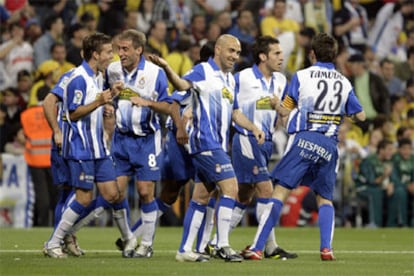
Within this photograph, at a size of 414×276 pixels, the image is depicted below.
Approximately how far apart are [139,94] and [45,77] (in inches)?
317

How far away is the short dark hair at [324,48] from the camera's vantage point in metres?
15.4

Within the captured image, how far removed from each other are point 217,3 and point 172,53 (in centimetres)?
361

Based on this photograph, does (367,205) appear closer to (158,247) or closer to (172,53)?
(172,53)

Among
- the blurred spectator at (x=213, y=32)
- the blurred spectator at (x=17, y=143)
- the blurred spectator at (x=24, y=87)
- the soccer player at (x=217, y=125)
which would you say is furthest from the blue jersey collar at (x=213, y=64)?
the blurred spectator at (x=213, y=32)

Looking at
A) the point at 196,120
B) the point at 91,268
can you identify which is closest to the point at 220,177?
the point at 196,120

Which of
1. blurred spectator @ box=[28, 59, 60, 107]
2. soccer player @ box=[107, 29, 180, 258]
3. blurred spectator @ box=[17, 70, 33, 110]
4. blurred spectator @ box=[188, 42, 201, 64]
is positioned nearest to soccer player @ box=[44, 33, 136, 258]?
soccer player @ box=[107, 29, 180, 258]

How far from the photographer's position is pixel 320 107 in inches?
603

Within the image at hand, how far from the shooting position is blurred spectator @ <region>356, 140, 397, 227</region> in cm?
2489

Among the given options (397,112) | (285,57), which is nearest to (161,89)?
(285,57)

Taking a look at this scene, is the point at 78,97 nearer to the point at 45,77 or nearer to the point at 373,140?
the point at 45,77

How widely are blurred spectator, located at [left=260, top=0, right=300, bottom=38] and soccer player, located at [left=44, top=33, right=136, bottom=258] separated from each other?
11.9 metres

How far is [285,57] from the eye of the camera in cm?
2706

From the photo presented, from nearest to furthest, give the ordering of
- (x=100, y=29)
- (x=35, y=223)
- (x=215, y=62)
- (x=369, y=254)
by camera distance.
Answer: (x=215, y=62) → (x=369, y=254) → (x=35, y=223) → (x=100, y=29)

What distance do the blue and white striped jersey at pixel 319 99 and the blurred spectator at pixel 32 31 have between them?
1108cm
